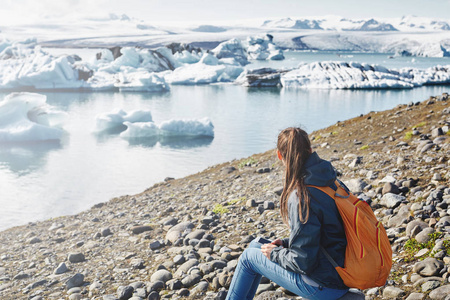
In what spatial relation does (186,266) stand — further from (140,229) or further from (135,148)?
(135,148)

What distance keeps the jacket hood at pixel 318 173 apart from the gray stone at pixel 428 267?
6.13 feet

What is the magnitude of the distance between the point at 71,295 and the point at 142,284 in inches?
33.8

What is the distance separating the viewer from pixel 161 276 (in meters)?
5.00

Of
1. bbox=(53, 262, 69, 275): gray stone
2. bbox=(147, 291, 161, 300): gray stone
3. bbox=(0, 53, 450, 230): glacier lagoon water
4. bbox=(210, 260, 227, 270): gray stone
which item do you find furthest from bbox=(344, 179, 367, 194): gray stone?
bbox=(53, 262, 69, 275): gray stone

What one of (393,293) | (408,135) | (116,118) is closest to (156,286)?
(393,293)

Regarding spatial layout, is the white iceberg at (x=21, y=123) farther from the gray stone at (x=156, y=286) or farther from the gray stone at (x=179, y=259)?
the gray stone at (x=156, y=286)

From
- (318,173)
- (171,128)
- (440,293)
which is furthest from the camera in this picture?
(171,128)

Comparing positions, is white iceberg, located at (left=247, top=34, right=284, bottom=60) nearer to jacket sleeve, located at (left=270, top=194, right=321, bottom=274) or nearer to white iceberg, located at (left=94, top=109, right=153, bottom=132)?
white iceberg, located at (left=94, top=109, right=153, bottom=132)

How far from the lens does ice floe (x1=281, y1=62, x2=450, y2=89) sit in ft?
157

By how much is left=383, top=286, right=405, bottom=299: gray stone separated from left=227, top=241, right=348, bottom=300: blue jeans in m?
1.14

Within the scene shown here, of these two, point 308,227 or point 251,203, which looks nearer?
point 308,227

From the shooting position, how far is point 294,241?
288 centimetres

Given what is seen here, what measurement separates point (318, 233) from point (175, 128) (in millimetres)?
21592

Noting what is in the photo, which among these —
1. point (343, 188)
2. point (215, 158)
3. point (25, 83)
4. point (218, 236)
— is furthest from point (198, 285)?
point (25, 83)
